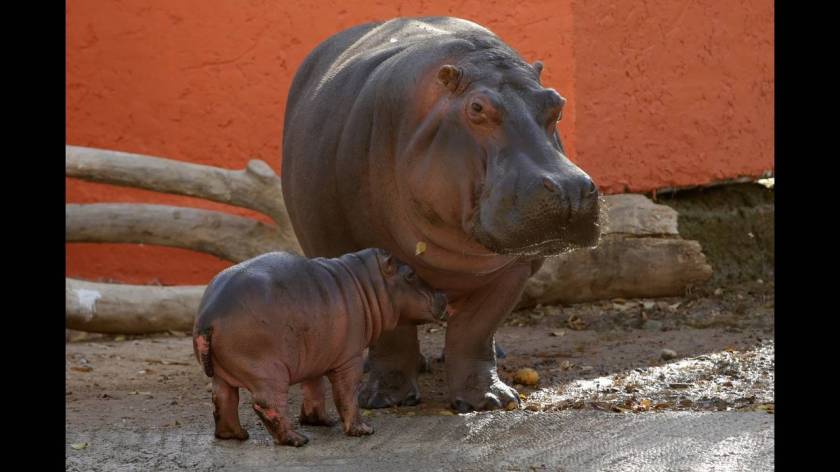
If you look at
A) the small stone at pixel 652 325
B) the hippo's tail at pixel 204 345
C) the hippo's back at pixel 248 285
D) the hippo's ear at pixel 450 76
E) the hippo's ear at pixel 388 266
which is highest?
the hippo's ear at pixel 450 76

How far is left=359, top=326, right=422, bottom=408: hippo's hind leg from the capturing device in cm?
497

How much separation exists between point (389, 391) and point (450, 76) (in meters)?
1.27

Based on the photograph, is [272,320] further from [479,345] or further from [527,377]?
[527,377]

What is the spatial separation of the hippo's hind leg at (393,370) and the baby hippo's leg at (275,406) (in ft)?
3.02

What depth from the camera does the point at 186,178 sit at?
7.61 metres

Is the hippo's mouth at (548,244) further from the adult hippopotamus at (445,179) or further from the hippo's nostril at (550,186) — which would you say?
the hippo's nostril at (550,186)

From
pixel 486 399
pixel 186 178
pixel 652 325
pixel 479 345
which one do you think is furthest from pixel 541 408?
pixel 186 178

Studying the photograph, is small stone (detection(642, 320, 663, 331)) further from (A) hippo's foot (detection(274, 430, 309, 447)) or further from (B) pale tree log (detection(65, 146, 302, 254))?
(A) hippo's foot (detection(274, 430, 309, 447))

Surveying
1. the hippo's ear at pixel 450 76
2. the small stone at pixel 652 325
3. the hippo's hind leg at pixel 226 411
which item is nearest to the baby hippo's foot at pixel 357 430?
the hippo's hind leg at pixel 226 411

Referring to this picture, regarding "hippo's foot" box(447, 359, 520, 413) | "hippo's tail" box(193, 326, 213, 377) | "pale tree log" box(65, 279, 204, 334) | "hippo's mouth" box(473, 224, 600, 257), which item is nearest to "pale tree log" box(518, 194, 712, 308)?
"pale tree log" box(65, 279, 204, 334)

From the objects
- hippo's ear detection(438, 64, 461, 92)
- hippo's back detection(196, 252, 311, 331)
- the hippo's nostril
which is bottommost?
hippo's back detection(196, 252, 311, 331)

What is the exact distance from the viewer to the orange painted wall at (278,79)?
25.9 feet

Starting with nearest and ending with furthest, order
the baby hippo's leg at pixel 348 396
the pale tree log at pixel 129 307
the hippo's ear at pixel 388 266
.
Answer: the baby hippo's leg at pixel 348 396 < the hippo's ear at pixel 388 266 < the pale tree log at pixel 129 307
